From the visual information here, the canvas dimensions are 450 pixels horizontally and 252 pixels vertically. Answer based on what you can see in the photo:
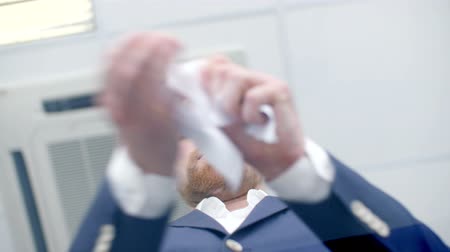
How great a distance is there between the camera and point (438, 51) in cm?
77

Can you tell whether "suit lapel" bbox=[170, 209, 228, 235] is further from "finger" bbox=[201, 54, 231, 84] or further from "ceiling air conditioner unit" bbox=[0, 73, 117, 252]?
"finger" bbox=[201, 54, 231, 84]

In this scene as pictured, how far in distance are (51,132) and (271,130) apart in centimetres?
43

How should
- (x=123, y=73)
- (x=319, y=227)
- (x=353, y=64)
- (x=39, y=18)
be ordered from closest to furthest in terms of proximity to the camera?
1. (x=123, y=73)
2. (x=319, y=227)
3. (x=39, y=18)
4. (x=353, y=64)

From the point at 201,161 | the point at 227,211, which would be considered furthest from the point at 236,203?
the point at 201,161

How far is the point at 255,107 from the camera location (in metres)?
0.36

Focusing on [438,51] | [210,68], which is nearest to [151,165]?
[210,68]

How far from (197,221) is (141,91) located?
43 cm

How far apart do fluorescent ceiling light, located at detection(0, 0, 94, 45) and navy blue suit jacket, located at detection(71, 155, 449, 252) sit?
11.9 inches

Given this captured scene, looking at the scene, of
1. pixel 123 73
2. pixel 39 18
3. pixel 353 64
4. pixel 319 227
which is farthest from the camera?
pixel 353 64

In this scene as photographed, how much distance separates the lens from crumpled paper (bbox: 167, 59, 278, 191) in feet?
1.15

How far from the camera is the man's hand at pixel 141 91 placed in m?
0.31

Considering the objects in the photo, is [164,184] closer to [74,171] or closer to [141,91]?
[141,91]

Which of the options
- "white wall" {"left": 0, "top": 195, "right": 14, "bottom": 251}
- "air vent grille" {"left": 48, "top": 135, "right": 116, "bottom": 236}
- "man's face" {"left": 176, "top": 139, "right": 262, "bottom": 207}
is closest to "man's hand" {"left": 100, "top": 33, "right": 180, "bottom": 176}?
"man's face" {"left": 176, "top": 139, "right": 262, "bottom": 207}

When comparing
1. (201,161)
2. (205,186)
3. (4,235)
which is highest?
(201,161)
